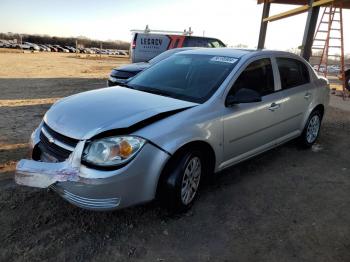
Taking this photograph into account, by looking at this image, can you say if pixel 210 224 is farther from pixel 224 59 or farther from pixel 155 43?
pixel 155 43

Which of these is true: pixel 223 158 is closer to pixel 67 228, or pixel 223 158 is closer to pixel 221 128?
pixel 221 128

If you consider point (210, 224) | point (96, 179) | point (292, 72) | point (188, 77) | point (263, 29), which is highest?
point (263, 29)

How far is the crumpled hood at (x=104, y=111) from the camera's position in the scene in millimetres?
2988

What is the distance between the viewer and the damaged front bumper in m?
2.80

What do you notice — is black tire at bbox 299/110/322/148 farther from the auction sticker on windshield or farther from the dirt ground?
the auction sticker on windshield

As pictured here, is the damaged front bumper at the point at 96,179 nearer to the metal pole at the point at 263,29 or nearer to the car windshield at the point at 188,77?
the car windshield at the point at 188,77

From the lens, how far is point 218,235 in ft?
10.5

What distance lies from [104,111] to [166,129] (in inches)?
24.8

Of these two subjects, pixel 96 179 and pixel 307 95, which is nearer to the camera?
pixel 96 179

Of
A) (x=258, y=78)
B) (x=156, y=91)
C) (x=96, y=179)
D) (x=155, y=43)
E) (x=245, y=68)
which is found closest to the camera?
(x=96, y=179)

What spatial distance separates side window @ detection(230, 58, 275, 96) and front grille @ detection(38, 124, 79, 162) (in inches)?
71.8

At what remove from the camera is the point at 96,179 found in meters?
2.77

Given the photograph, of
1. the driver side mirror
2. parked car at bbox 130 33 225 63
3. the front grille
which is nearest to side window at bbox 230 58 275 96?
the driver side mirror

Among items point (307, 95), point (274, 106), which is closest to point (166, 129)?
point (274, 106)
